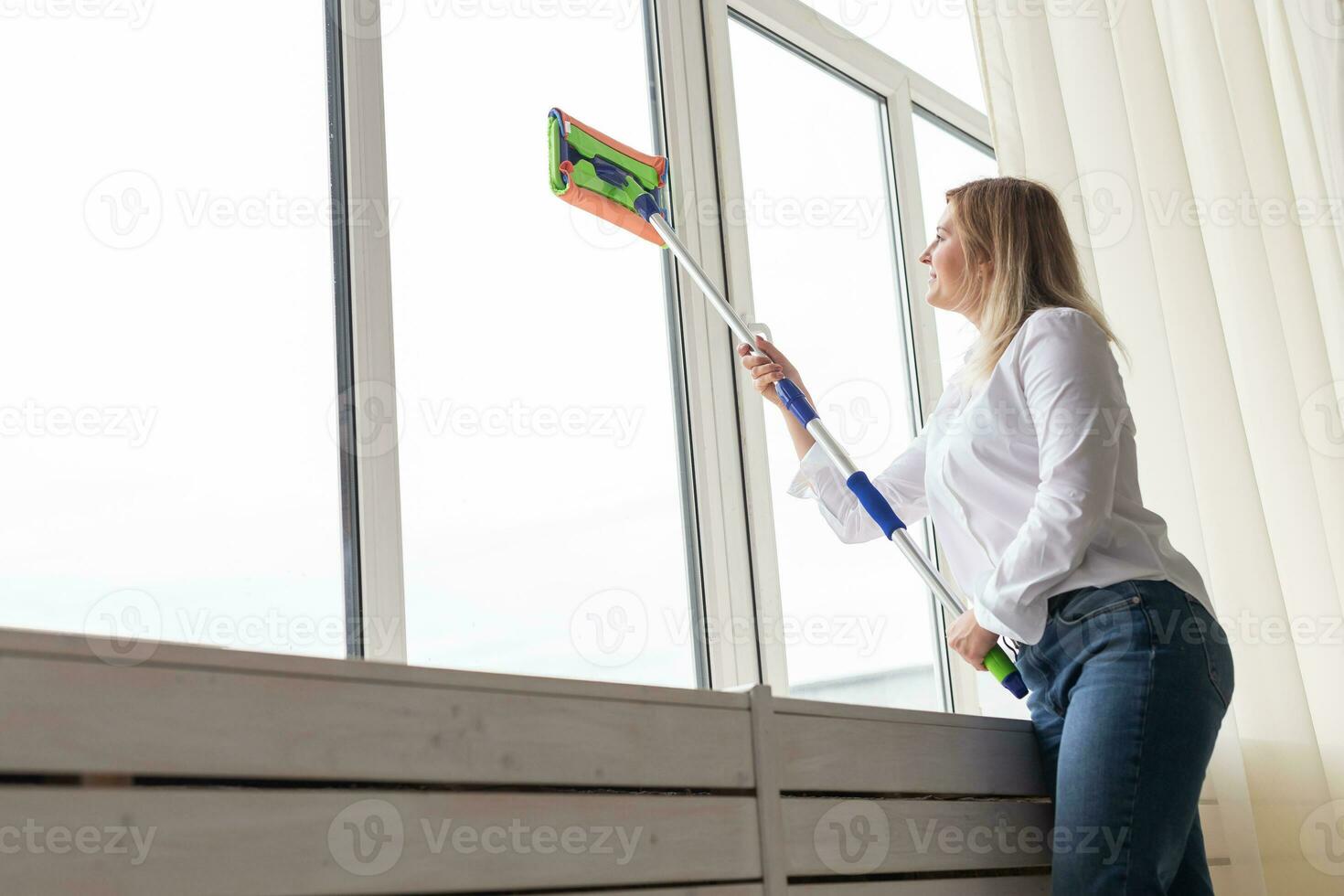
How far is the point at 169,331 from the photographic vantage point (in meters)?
1.45

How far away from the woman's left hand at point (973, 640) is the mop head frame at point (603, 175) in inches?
28.2

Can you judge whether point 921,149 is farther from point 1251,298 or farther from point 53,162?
point 53,162

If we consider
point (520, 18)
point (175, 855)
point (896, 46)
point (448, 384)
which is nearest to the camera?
point (175, 855)

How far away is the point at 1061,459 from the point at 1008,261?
1.18 feet

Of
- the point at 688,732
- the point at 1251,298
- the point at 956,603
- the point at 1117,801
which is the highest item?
the point at 1251,298

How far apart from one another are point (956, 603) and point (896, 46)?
58.9 inches

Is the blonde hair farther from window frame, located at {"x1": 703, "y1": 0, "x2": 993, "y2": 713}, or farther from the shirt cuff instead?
window frame, located at {"x1": 703, "y1": 0, "x2": 993, "y2": 713}

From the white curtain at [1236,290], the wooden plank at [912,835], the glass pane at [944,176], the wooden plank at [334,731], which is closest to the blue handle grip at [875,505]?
the wooden plank at [912,835]

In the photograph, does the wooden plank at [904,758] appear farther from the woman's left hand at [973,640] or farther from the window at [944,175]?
the window at [944,175]

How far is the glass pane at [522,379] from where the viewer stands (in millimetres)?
1704

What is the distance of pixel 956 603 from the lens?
1820mm

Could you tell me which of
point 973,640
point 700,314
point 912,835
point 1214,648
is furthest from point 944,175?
point 912,835

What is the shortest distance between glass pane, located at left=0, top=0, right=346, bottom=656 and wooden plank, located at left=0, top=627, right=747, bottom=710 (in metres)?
0.42

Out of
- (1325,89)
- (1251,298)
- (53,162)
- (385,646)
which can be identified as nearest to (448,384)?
(385,646)
